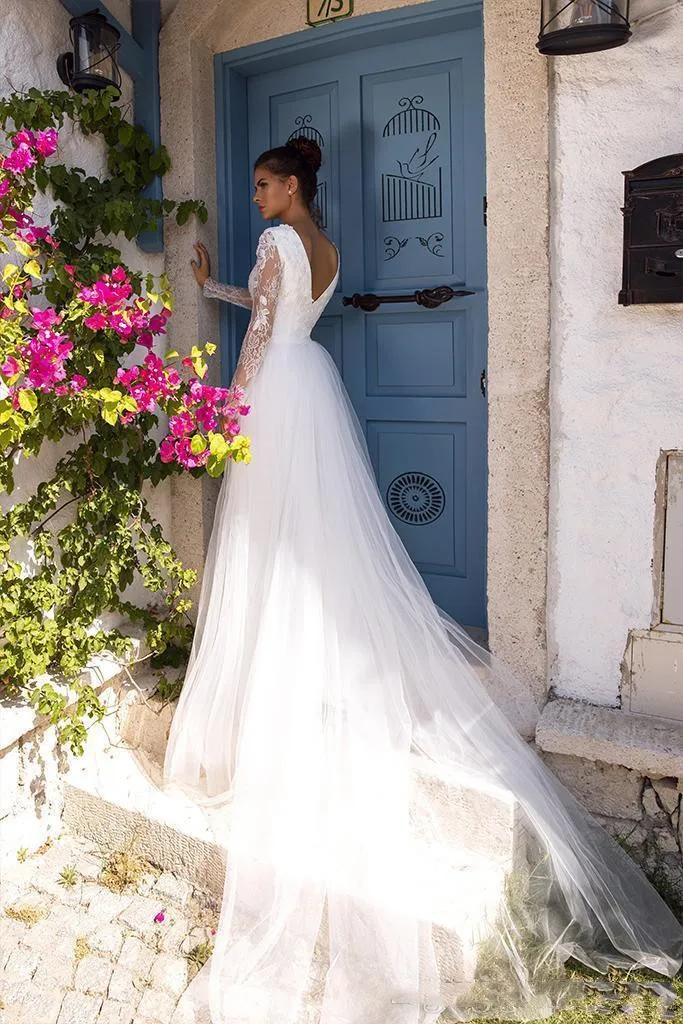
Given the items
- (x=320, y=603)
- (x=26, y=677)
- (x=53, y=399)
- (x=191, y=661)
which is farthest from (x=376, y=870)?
(x=53, y=399)

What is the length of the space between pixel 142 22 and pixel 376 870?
334 cm

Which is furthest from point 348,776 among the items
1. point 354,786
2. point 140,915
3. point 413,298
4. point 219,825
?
point 413,298

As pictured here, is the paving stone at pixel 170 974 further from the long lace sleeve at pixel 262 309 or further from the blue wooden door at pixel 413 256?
the long lace sleeve at pixel 262 309

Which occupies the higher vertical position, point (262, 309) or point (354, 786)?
point (262, 309)

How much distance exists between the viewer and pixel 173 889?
9.64 ft

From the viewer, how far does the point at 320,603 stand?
3.04 metres

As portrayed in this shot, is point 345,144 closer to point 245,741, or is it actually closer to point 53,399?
point 53,399

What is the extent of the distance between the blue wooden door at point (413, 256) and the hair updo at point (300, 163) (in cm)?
18

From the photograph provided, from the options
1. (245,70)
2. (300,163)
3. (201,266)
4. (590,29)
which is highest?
(245,70)

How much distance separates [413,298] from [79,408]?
4.74 ft

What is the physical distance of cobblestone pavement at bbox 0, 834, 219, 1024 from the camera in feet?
8.17

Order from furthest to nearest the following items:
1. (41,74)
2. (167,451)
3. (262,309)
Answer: (262,309), (41,74), (167,451)

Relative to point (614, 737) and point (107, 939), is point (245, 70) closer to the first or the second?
point (614, 737)

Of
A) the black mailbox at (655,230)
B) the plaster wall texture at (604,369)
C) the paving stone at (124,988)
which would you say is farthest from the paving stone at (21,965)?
the black mailbox at (655,230)
